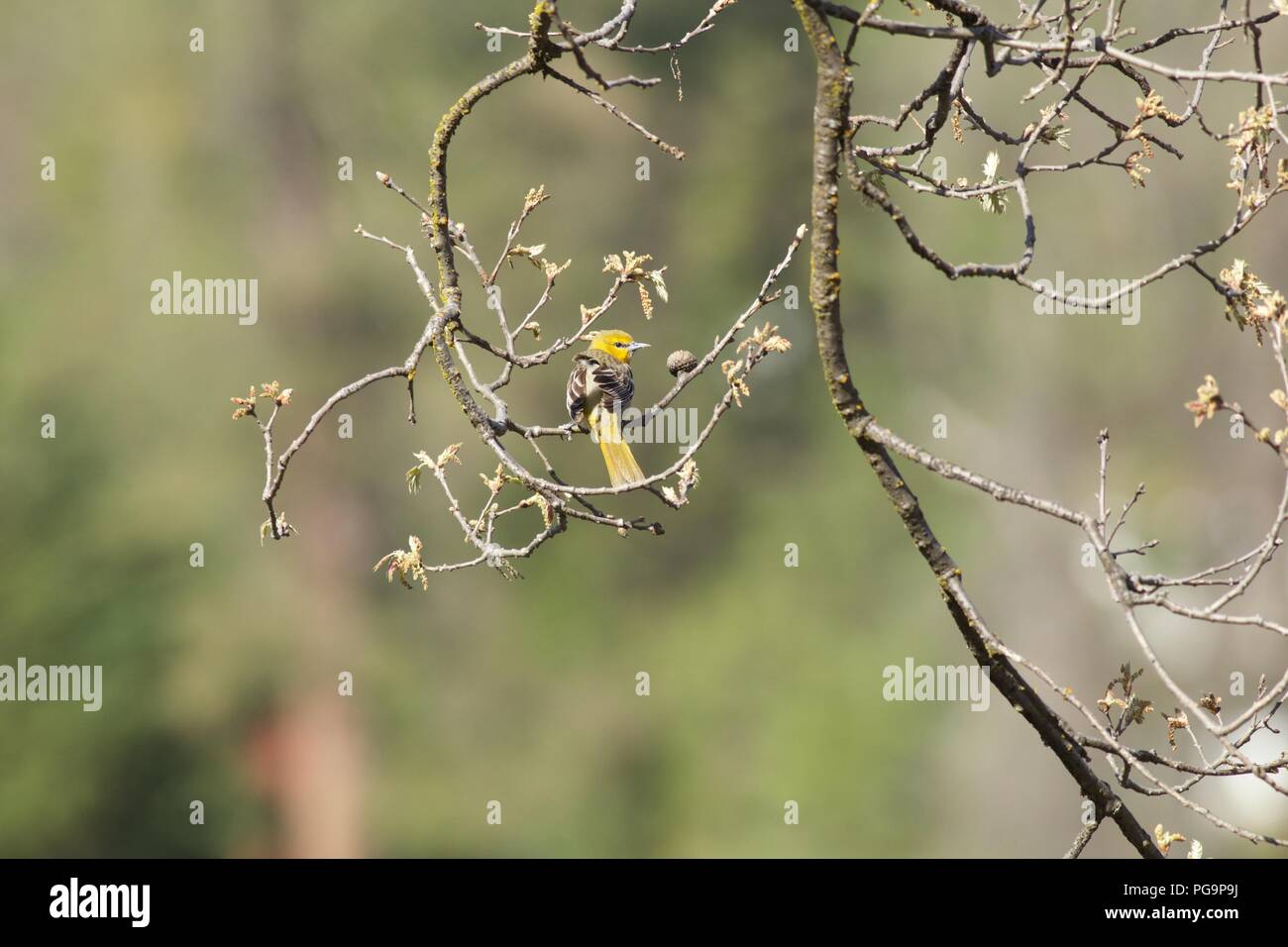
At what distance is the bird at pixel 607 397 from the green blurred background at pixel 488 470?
11156 millimetres

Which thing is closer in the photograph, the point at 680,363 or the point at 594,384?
the point at 680,363

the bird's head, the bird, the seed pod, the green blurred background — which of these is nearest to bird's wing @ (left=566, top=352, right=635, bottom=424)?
the bird

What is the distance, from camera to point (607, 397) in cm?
477

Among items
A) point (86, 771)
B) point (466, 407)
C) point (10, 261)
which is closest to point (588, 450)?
point (86, 771)

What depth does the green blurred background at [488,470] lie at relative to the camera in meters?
17.0

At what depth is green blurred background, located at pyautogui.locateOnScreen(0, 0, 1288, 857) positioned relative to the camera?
17.0m

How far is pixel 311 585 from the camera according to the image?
72.2ft

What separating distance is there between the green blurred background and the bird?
1116 cm

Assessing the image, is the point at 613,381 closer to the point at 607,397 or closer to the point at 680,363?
the point at 607,397

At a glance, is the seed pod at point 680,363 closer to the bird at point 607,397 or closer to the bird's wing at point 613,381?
the bird at point 607,397

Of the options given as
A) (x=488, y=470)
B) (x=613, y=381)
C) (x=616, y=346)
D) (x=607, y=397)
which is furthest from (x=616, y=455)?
(x=488, y=470)

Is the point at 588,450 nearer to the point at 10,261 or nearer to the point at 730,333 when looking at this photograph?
the point at 10,261

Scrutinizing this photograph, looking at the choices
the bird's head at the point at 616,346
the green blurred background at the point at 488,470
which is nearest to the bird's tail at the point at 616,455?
the bird's head at the point at 616,346

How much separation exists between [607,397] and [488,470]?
14036 mm
